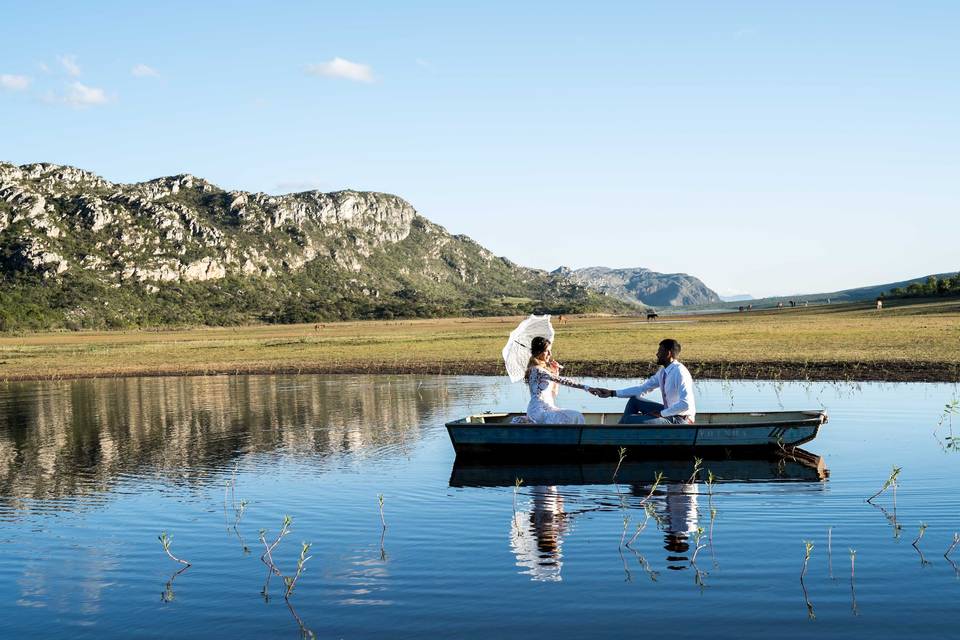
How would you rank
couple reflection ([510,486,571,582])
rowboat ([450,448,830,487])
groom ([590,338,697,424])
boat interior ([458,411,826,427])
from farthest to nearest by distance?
boat interior ([458,411,826,427]) → groom ([590,338,697,424]) → rowboat ([450,448,830,487]) → couple reflection ([510,486,571,582])

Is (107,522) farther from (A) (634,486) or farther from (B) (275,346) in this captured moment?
(B) (275,346)

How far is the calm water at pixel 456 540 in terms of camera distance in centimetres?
1034

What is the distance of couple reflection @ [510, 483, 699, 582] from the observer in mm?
12281

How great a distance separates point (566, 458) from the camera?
20.5 meters

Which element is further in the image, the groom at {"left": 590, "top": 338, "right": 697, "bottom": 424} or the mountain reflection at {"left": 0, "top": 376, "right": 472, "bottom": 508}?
the mountain reflection at {"left": 0, "top": 376, "right": 472, "bottom": 508}

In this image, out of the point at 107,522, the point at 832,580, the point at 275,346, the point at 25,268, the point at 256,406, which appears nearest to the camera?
the point at 832,580

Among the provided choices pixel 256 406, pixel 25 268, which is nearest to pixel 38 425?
pixel 256 406

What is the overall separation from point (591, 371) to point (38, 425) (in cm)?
2426

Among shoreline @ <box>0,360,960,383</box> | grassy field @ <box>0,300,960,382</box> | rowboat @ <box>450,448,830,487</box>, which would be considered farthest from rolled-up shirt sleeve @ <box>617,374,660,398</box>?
grassy field @ <box>0,300,960,382</box>

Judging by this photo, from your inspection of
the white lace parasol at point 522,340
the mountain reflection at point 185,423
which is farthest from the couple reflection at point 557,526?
the mountain reflection at point 185,423

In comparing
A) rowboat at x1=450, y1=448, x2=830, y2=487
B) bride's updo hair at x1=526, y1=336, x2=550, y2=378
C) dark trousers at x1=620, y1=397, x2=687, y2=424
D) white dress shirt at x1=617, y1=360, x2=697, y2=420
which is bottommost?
rowboat at x1=450, y1=448, x2=830, y2=487

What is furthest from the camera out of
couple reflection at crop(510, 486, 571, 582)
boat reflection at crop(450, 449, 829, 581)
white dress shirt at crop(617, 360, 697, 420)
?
white dress shirt at crop(617, 360, 697, 420)

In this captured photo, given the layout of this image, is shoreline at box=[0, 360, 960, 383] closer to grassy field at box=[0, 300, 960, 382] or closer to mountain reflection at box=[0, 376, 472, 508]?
grassy field at box=[0, 300, 960, 382]

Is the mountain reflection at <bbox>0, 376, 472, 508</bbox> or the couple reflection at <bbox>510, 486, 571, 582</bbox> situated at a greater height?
the mountain reflection at <bbox>0, 376, 472, 508</bbox>
